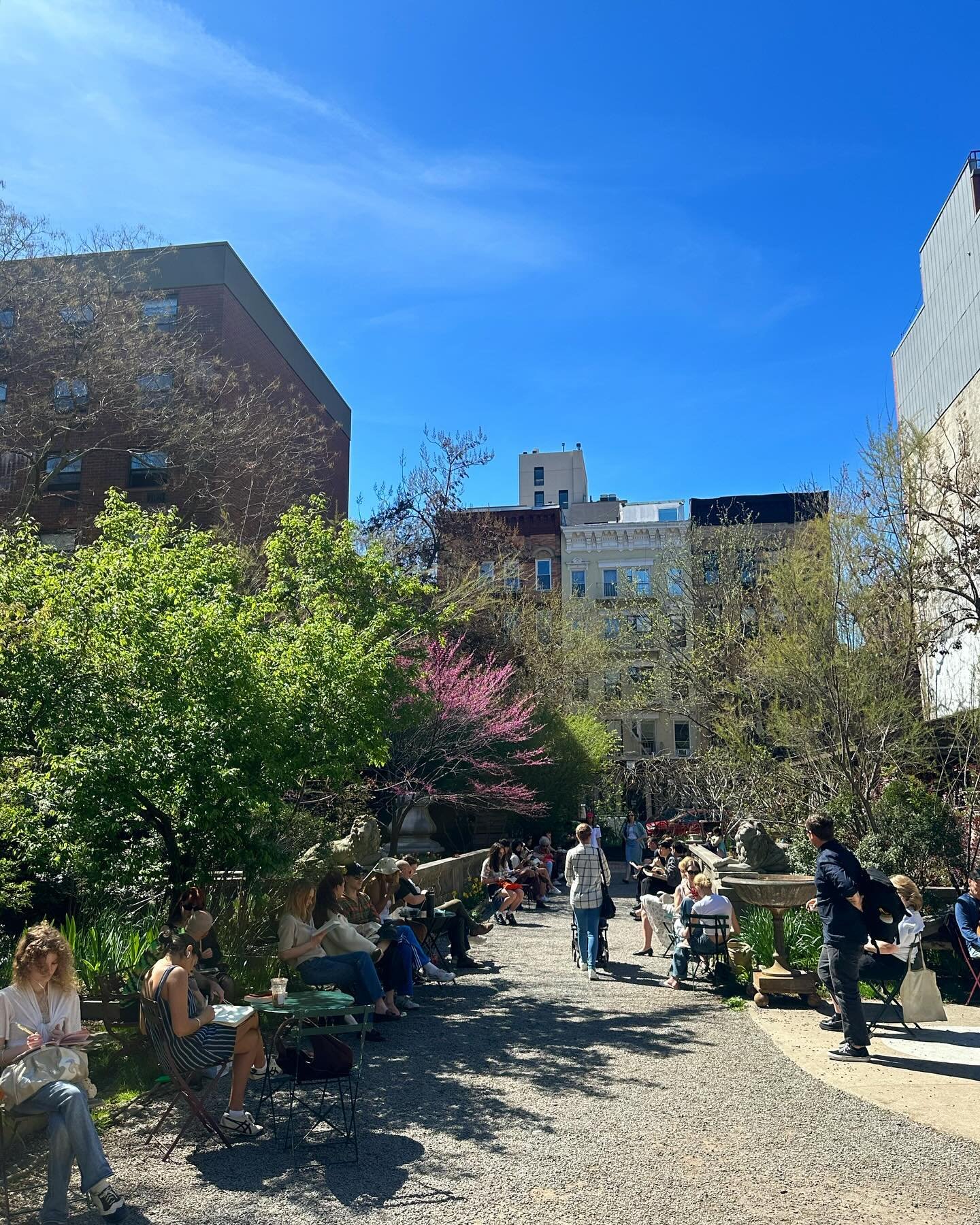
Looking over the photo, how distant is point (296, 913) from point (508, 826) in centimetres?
2319

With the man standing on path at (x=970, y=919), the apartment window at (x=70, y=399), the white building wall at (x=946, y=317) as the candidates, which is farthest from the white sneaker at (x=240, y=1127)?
the white building wall at (x=946, y=317)

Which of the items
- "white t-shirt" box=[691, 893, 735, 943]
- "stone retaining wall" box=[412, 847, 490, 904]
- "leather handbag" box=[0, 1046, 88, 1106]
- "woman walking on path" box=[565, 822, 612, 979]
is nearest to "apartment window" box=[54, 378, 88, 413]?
"stone retaining wall" box=[412, 847, 490, 904]

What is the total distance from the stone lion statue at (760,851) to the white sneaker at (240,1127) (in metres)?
8.17

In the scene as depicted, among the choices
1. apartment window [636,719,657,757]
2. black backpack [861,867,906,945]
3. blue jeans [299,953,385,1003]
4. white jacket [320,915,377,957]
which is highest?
apartment window [636,719,657,757]

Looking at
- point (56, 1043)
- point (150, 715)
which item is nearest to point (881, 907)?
point (56, 1043)

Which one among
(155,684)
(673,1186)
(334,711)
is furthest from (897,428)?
(673,1186)

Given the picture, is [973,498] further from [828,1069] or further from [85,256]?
[85,256]

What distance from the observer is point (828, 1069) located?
7055 mm

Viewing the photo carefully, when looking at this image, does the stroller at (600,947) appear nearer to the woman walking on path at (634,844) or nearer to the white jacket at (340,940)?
the white jacket at (340,940)

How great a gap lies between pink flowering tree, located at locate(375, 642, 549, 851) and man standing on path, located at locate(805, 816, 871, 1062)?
8.31 meters

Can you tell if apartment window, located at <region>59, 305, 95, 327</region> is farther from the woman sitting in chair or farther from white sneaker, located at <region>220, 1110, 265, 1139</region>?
white sneaker, located at <region>220, 1110, 265, 1139</region>

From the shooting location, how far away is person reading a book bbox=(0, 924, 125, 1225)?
4.49 metres

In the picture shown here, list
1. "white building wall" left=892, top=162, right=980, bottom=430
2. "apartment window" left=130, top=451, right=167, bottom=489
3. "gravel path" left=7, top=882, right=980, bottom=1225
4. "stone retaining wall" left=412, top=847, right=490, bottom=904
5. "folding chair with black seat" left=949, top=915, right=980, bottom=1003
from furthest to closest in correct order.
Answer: "apartment window" left=130, top=451, right=167, bottom=489
"white building wall" left=892, top=162, right=980, bottom=430
"stone retaining wall" left=412, top=847, right=490, bottom=904
"folding chair with black seat" left=949, top=915, right=980, bottom=1003
"gravel path" left=7, top=882, right=980, bottom=1225

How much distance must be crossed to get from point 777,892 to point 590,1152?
5573 mm
